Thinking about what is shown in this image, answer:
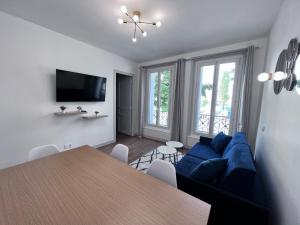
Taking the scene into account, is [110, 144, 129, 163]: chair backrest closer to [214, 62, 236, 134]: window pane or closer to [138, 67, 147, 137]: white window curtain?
[214, 62, 236, 134]: window pane

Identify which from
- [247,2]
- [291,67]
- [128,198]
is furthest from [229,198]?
[247,2]

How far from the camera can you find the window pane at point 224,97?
10.7 ft

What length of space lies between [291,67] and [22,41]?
378cm

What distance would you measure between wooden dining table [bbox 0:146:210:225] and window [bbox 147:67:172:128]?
3318 mm

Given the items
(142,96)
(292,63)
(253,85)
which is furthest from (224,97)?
(142,96)

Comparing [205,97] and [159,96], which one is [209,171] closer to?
[205,97]

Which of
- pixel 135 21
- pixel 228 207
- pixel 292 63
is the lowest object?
pixel 228 207

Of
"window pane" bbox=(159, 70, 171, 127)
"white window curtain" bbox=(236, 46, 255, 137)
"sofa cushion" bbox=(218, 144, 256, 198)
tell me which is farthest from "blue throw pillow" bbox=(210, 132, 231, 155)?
"window pane" bbox=(159, 70, 171, 127)

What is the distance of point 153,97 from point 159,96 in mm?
286

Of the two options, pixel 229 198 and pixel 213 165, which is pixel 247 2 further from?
pixel 229 198

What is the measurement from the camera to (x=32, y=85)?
2.51 meters

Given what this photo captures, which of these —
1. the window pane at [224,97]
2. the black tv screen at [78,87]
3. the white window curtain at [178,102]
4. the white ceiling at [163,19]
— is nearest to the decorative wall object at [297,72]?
the white ceiling at [163,19]

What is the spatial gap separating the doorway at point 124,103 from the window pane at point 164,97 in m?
1.16

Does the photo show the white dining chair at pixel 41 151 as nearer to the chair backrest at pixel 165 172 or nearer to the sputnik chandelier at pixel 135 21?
the chair backrest at pixel 165 172
